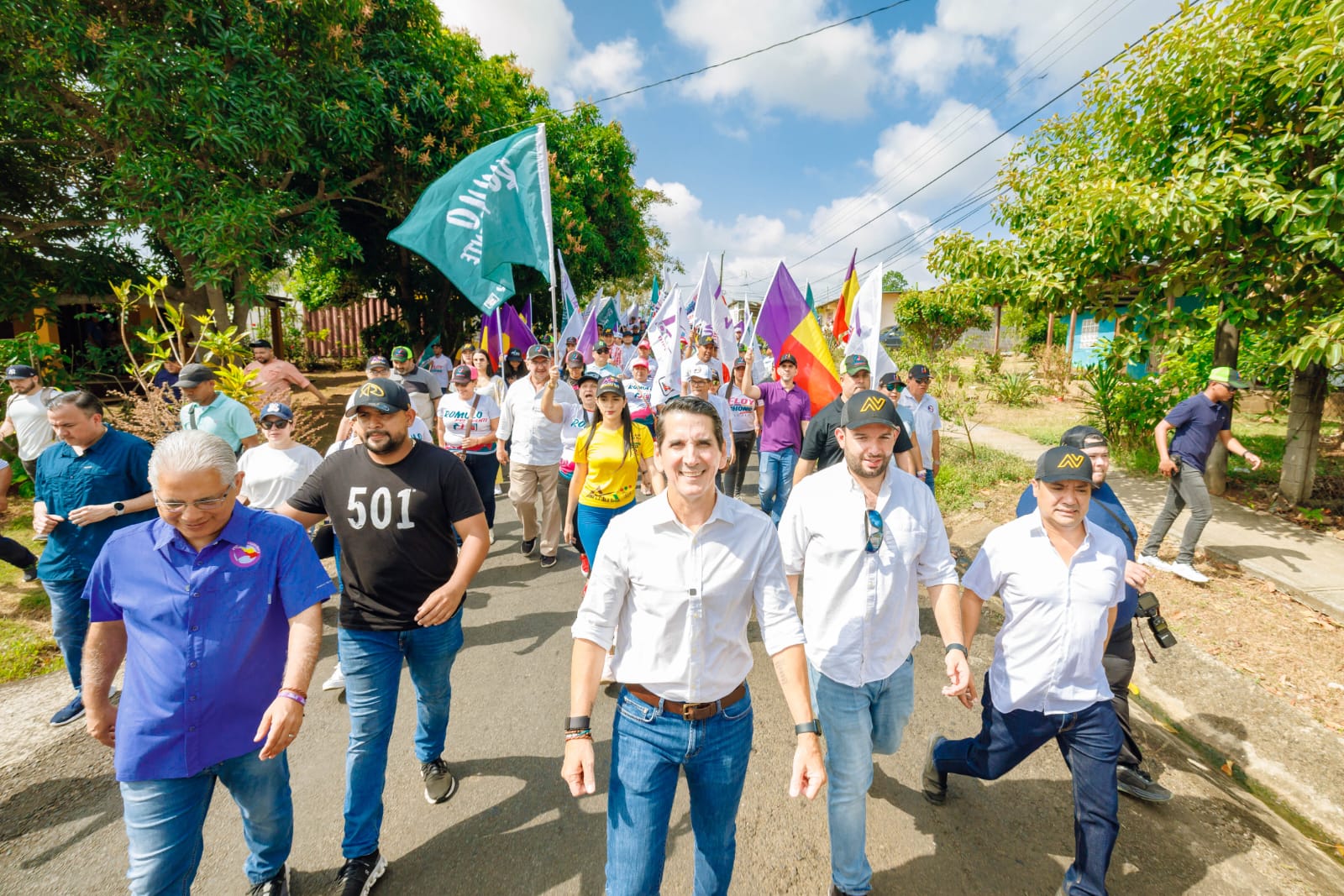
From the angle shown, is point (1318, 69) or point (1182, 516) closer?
point (1318, 69)

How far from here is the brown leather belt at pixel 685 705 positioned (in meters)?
1.93

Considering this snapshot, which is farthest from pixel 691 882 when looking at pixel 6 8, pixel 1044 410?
pixel 1044 410

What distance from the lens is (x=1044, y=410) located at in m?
15.1

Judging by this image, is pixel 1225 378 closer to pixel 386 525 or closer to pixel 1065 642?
pixel 1065 642

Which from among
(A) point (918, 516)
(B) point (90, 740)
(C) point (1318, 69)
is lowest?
(B) point (90, 740)

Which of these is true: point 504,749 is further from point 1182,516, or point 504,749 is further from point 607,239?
point 607,239

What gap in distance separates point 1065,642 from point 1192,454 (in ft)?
14.7

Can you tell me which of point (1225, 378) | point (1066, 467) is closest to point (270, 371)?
point (1066, 467)

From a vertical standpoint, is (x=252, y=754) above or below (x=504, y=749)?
above

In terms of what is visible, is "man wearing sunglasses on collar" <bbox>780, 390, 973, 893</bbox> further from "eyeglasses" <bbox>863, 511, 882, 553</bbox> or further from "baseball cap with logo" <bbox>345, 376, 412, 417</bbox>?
"baseball cap with logo" <bbox>345, 376, 412, 417</bbox>

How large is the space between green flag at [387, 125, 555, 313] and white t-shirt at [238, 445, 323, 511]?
2.14 m

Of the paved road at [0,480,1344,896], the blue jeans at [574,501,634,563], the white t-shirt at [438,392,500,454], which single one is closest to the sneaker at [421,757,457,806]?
the paved road at [0,480,1344,896]

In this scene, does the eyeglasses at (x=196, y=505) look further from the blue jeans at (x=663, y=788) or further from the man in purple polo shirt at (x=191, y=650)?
the blue jeans at (x=663, y=788)

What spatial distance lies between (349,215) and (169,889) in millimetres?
17473
